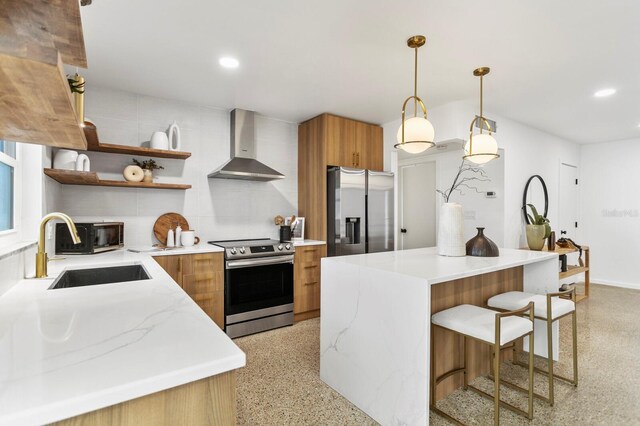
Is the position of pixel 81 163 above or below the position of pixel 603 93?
below

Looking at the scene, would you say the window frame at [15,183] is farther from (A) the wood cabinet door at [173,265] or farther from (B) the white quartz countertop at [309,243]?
(B) the white quartz countertop at [309,243]

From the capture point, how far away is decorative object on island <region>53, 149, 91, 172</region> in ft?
8.53

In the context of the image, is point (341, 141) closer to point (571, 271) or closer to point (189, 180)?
point (189, 180)

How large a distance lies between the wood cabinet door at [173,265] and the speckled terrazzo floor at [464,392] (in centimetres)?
87

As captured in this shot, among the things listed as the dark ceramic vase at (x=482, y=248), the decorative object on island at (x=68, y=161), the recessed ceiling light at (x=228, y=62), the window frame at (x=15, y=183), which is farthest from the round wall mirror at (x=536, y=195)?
the window frame at (x=15, y=183)

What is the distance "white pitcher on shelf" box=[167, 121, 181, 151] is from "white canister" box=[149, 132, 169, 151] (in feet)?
0.20

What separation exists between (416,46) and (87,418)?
2594 millimetres

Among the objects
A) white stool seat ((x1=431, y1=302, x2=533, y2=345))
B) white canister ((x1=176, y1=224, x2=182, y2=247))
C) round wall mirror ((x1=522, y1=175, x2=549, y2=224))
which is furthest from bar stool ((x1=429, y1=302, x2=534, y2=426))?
round wall mirror ((x1=522, y1=175, x2=549, y2=224))

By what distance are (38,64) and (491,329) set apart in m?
1.97

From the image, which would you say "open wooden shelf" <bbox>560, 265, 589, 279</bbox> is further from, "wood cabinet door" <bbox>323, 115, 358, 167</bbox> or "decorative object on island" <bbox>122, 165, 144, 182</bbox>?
"decorative object on island" <bbox>122, 165, 144, 182</bbox>

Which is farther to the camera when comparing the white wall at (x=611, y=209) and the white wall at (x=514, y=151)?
the white wall at (x=611, y=209)

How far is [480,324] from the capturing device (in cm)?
175

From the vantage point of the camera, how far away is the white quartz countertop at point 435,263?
174cm

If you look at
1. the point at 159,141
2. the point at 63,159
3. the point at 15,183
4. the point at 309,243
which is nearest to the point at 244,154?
the point at 159,141
